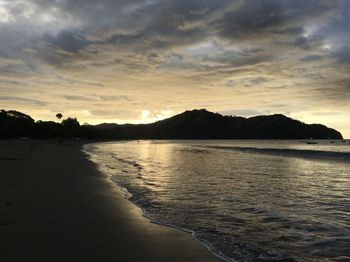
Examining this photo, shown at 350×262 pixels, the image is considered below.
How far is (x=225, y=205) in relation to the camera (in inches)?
485

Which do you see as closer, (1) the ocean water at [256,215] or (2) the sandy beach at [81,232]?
(2) the sandy beach at [81,232]

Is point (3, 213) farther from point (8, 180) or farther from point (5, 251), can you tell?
point (8, 180)

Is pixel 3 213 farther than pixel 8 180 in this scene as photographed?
No

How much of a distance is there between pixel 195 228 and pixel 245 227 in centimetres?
127

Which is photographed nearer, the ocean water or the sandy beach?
the sandy beach

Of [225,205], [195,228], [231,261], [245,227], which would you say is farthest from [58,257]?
[225,205]

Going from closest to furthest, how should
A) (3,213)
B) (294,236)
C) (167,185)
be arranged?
1. (294,236)
2. (3,213)
3. (167,185)

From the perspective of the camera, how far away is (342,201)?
43.5ft

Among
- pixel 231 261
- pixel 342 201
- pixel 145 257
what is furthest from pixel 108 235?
pixel 342 201

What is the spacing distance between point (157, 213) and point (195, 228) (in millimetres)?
2042

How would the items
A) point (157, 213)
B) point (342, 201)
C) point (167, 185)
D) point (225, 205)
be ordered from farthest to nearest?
point (167, 185) → point (342, 201) → point (225, 205) → point (157, 213)

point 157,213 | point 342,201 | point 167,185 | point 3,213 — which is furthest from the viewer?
point 167,185

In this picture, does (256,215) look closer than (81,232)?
No

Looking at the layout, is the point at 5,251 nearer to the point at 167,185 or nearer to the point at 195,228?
the point at 195,228
